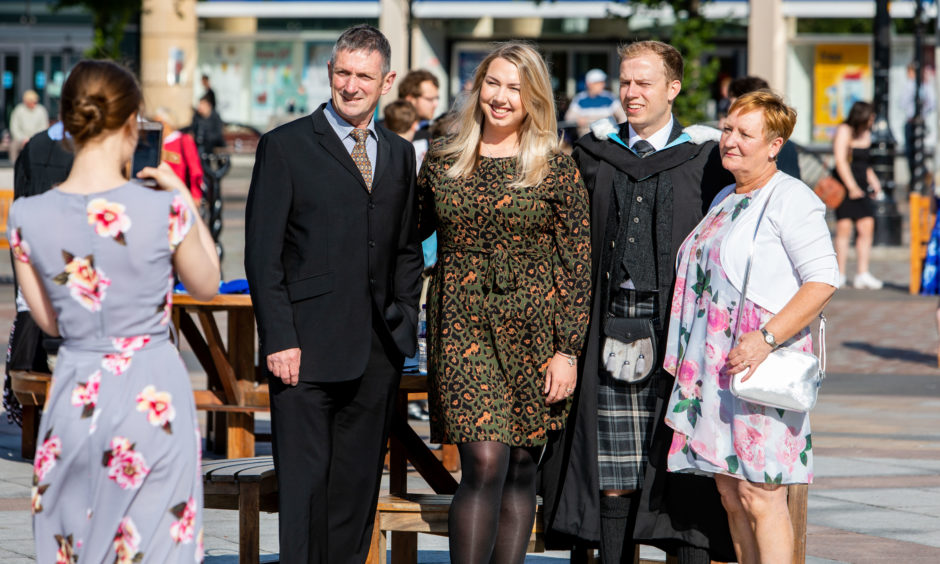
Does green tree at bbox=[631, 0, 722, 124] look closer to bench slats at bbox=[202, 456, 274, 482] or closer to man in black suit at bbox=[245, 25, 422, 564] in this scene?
bench slats at bbox=[202, 456, 274, 482]

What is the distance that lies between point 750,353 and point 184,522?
1.81 metres

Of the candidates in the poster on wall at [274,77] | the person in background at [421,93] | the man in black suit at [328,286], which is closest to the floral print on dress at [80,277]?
the man in black suit at [328,286]

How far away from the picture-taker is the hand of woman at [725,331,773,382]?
431 centimetres

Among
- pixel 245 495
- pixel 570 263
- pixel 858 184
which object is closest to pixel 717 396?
pixel 570 263

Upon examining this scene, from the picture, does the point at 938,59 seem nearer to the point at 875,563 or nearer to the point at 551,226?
the point at 875,563

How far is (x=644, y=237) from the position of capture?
4750 millimetres

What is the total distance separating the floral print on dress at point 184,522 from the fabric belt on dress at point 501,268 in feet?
4.45

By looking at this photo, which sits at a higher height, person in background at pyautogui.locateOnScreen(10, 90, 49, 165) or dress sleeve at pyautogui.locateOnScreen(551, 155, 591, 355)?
person in background at pyautogui.locateOnScreen(10, 90, 49, 165)

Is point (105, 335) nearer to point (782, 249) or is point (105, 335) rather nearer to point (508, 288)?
point (508, 288)

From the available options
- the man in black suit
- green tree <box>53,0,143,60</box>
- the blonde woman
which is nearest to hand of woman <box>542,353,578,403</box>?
the blonde woman

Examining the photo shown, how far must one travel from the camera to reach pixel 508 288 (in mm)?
4535

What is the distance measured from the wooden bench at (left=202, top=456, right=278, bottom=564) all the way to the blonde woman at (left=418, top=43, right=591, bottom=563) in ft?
2.27

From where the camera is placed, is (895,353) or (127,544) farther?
(895,353)

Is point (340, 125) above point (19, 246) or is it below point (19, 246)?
above
